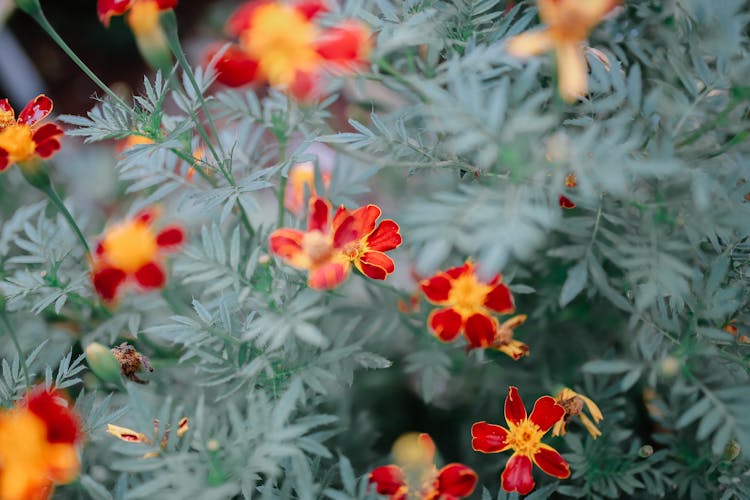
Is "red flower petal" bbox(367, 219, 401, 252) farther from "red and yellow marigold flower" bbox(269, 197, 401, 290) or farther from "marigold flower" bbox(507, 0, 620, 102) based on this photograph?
"marigold flower" bbox(507, 0, 620, 102)

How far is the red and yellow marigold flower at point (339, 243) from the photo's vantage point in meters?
0.50

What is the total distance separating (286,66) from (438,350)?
0.95ft

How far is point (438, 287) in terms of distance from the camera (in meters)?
0.58

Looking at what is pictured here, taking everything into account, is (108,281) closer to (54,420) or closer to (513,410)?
(54,420)

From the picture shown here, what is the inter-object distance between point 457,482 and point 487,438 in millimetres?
64

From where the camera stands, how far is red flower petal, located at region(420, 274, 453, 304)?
57 centimetres

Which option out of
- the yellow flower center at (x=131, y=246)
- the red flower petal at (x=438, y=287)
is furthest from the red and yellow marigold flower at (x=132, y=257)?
the red flower petal at (x=438, y=287)

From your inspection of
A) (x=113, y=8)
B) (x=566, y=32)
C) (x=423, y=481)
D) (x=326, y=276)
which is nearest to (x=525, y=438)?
(x=423, y=481)

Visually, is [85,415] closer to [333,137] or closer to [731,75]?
[333,137]

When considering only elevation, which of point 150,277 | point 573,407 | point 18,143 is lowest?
point 573,407

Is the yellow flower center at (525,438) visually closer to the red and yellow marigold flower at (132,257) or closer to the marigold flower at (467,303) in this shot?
the marigold flower at (467,303)

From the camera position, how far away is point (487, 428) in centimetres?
55

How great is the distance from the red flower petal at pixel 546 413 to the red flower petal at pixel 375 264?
16 centimetres

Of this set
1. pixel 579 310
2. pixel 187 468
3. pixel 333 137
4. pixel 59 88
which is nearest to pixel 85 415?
pixel 187 468
